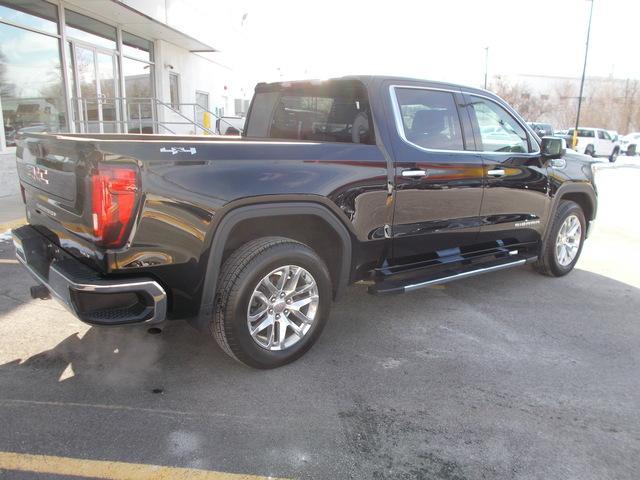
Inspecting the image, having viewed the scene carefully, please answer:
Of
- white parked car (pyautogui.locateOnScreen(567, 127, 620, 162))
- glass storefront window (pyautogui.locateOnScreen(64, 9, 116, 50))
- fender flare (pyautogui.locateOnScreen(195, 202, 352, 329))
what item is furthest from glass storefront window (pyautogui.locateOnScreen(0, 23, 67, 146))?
white parked car (pyautogui.locateOnScreen(567, 127, 620, 162))

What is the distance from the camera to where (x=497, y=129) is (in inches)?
187

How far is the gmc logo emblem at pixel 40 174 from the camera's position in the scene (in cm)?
321

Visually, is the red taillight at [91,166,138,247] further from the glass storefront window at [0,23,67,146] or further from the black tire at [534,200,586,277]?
the glass storefront window at [0,23,67,146]

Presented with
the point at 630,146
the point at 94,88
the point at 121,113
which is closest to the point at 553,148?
the point at 94,88

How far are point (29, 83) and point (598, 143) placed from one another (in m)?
27.4

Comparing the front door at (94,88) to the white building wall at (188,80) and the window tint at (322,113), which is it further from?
the window tint at (322,113)

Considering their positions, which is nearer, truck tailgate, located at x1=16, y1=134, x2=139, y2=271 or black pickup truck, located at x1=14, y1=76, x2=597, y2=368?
truck tailgate, located at x1=16, y1=134, x2=139, y2=271

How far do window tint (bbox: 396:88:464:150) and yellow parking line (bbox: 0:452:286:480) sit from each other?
2.68 meters

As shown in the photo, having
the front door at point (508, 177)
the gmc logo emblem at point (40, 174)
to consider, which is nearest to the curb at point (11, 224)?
the gmc logo emblem at point (40, 174)

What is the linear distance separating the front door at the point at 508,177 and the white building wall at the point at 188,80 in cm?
1186

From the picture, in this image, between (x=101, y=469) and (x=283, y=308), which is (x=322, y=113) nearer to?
(x=283, y=308)

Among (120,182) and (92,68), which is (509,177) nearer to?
(120,182)

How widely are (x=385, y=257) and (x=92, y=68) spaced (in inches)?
412

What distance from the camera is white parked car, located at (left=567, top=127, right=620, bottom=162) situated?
28.0 meters
